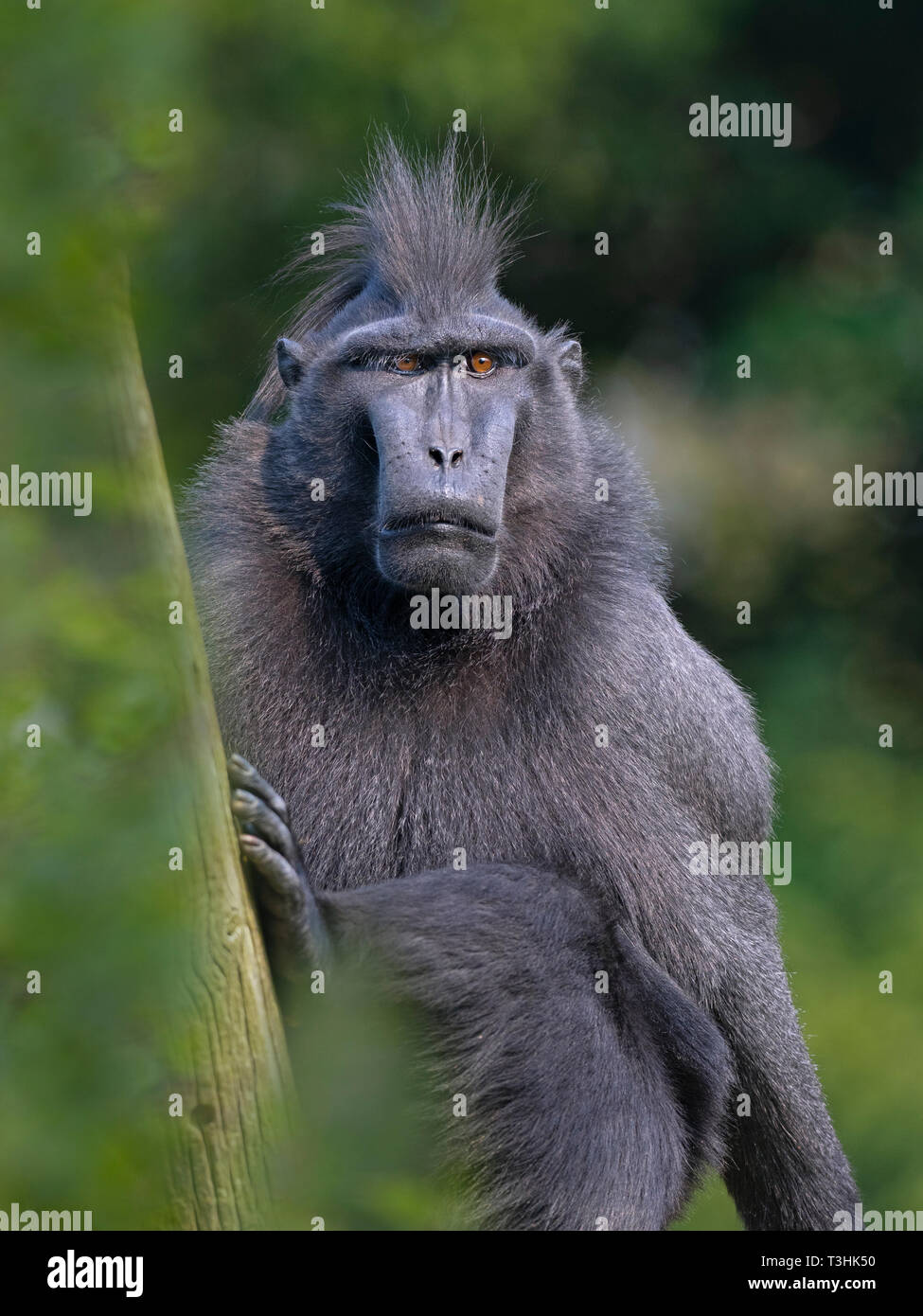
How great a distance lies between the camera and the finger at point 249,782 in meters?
3.40

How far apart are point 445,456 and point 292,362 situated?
1.10 m

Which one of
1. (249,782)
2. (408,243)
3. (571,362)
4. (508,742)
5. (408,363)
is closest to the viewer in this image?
(249,782)

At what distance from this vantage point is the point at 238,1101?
8.86 ft

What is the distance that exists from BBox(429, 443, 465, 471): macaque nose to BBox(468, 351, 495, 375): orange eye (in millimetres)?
500

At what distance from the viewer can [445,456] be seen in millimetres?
4523

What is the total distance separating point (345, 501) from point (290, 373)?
0.68 meters

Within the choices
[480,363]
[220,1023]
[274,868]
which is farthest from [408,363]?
[220,1023]

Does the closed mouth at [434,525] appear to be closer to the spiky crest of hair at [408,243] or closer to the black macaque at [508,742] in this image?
the black macaque at [508,742]

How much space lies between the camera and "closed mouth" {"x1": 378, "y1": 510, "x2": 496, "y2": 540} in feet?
14.8

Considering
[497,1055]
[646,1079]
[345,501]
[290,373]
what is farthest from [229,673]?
[646,1079]

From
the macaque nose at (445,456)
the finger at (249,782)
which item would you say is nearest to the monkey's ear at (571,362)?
the macaque nose at (445,456)

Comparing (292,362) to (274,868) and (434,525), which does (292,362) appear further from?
(274,868)

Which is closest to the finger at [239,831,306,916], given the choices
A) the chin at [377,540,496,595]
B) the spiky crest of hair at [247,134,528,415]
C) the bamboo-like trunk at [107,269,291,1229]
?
the bamboo-like trunk at [107,269,291,1229]

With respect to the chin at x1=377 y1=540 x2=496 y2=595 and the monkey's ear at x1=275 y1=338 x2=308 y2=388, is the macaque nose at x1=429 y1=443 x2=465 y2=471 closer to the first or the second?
the chin at x1=377 y1=540 x2=496 y2=595
